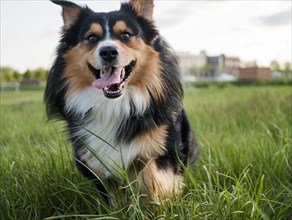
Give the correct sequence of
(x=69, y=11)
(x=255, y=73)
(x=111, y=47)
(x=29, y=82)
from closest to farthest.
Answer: (x=111, y=47), (x=69, y=11), (x=29, y=82), (x=255, y=73)

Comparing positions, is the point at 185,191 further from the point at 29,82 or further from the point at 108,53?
the point at 29,82

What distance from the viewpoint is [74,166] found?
3029 mm

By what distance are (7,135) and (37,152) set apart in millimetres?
1665

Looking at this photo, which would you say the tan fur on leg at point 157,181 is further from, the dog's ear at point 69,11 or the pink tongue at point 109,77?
the dog's ear at point 69,11

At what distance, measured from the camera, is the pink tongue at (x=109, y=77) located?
2.55 meters

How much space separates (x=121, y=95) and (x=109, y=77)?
157 mm

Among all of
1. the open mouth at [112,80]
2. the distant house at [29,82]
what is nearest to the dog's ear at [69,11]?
the open mouth at [112,80]

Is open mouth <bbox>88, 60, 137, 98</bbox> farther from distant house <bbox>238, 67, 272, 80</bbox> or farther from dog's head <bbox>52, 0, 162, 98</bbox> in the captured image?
distant house <bbox>238, 67, 272, 80</bbox>

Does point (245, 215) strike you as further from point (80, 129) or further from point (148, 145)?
point (80, 129)

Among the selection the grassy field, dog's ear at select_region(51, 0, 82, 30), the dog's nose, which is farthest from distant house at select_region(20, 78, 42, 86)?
the dog's nose

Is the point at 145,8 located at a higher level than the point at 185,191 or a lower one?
higher

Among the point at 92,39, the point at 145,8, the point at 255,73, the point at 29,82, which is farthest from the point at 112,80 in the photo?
the point at 255,73

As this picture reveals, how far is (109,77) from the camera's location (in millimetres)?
2582

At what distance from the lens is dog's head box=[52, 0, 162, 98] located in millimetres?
2545
